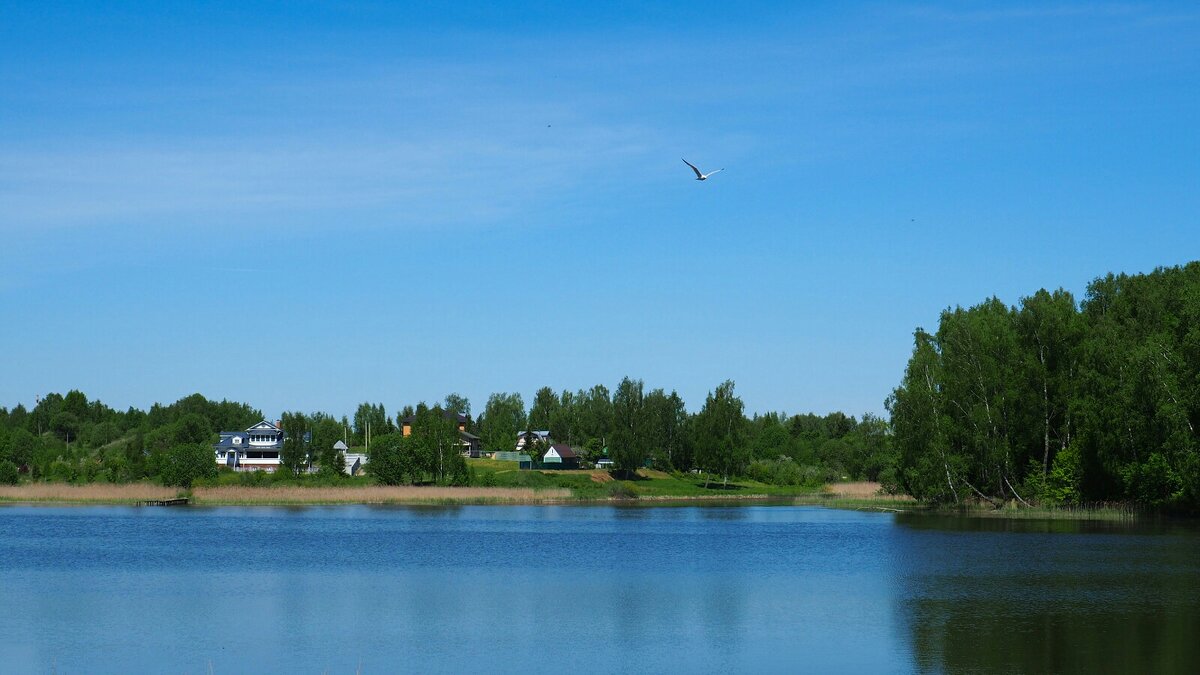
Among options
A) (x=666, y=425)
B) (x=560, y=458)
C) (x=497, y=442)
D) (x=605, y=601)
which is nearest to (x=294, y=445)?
(x=560, y=458)

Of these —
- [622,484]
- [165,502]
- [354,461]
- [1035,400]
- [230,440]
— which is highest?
[1035,400]

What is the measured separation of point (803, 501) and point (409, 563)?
59468mm

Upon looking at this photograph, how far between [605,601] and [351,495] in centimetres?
5748

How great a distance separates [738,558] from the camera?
145 feet

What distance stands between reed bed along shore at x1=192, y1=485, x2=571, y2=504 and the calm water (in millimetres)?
25303

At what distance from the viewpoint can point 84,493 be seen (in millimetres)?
81188

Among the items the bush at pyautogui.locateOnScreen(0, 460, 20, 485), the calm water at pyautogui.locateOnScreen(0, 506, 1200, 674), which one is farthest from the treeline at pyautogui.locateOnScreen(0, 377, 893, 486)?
the calm water at pyautogui.locateOnScreen(0, 506, 1200, 674)

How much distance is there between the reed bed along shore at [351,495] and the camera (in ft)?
275

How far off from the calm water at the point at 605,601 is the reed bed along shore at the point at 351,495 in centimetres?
2530

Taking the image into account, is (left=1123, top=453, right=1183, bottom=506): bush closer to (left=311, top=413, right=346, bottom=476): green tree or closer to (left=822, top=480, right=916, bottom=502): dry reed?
(left=822, top=480, right=916, bottom=502): dry reed

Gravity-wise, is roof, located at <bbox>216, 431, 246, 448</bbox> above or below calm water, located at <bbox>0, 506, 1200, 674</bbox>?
above

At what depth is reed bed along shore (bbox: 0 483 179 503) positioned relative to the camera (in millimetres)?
80625

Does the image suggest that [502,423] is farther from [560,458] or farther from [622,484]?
[622,484]

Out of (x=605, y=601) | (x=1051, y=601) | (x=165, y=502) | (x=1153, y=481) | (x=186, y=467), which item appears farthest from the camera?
(x=186, y=467)
